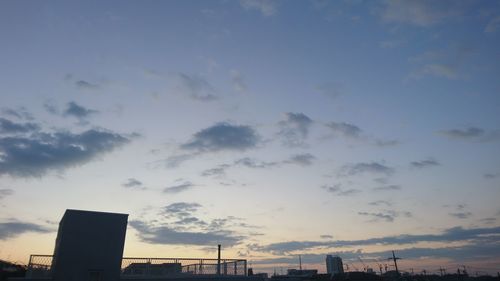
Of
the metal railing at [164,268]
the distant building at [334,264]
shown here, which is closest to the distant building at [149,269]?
the metal railing at [164,268]

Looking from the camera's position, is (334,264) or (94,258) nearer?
(94,258)

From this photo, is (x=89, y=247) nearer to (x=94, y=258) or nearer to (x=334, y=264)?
(x=94, y=258)

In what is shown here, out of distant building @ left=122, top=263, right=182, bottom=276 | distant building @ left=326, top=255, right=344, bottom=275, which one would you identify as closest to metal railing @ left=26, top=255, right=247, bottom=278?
distant building @ left=122, top=263, right=182, bottom=276

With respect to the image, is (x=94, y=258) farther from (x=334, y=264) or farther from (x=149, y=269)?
(x=334, y=264)

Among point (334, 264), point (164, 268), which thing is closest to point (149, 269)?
point (164, 268)

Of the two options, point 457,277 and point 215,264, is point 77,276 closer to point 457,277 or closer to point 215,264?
point 215,264

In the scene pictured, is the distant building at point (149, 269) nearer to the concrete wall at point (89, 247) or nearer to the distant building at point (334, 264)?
the concrete wall at point (89, 247)

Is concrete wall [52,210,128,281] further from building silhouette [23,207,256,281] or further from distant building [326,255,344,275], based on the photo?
distant building [326,255,344,275]

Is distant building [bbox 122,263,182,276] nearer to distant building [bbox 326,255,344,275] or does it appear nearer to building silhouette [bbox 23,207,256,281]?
building silhouette [bbox 23,207,256,281]

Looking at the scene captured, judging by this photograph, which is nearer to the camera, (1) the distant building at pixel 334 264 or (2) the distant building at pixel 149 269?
(2) the distant building at pixel 149 269

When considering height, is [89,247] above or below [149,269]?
above

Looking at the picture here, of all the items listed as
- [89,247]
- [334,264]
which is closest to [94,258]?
[89,247]

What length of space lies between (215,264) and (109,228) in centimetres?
1079

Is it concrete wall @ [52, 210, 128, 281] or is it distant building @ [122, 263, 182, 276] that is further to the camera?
distant building @ [122, 263, 182, 276]
